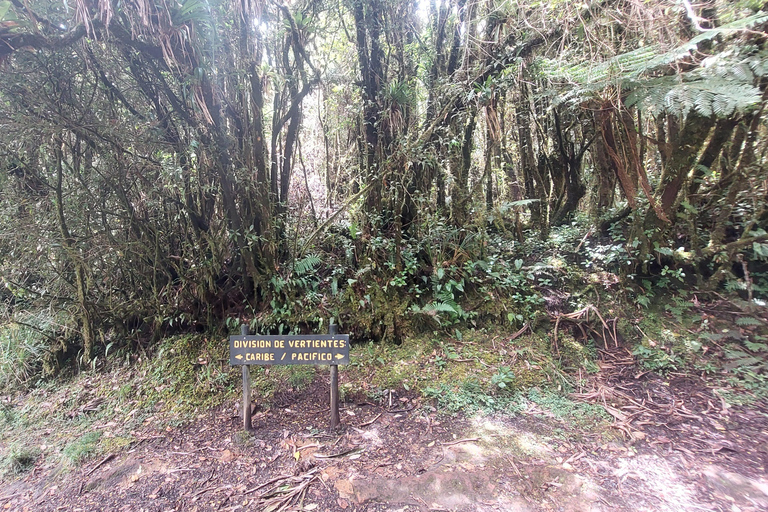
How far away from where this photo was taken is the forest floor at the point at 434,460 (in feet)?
8.52

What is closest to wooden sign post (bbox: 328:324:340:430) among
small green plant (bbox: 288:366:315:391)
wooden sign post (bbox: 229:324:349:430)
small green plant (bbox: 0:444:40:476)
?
wooden sign post (bbox: 229:324:349:430)

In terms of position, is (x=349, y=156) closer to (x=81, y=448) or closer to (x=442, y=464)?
(x=442, y=464)

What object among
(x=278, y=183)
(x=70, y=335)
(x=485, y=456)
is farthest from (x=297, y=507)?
(x=70, y=335)

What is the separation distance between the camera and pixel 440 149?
17.7ft

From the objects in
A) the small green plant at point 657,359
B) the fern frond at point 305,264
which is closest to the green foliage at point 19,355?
the fern frond at point 305,264

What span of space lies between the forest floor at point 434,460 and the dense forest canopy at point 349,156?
4.45ft

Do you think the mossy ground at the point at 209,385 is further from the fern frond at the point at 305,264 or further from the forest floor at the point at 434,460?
the fern frond at the point at 305,264

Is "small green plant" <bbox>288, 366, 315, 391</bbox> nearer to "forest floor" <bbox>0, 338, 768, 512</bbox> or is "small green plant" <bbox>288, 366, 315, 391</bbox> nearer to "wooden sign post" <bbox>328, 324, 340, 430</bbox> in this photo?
"forest floor" <bbox>0, 338, 768, 512</bbox>

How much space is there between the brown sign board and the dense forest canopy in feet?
4.36

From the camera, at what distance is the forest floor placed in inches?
102

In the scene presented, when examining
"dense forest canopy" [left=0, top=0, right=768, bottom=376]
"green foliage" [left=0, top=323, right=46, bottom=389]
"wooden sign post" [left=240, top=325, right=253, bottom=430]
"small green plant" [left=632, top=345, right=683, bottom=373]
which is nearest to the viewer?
"wooden sign post" [left=240, top=325, right=253, bottom=430]

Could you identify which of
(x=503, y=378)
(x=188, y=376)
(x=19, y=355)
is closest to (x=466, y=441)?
(x=503, y=378)

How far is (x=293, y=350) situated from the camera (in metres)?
3.31

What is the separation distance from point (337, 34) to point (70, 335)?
608 cm
